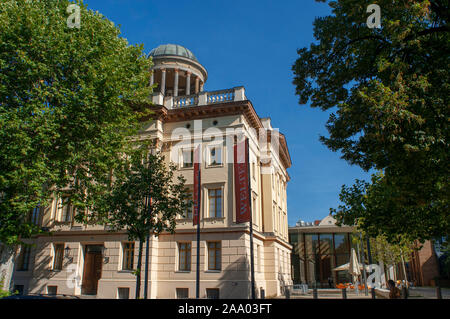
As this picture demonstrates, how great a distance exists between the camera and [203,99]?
26438 mm

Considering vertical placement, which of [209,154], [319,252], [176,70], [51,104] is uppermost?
[176,70]

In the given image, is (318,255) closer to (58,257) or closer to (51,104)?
(58,257)

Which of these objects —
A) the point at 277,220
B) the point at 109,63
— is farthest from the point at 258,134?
the point at 109,63

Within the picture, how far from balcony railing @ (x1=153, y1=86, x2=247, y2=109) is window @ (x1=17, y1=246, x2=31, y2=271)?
16394mm

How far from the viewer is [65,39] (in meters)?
18.1

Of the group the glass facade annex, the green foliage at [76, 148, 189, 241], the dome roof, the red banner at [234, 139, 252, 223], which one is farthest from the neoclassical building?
the glass facade annex

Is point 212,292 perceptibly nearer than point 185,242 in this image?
Yes

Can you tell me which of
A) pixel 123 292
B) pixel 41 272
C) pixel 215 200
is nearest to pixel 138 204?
pixel 215 200

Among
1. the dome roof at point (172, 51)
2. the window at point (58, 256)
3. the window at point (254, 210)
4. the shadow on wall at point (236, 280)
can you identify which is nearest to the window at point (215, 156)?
the window at point (254, 210)

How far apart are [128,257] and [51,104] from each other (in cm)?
1234

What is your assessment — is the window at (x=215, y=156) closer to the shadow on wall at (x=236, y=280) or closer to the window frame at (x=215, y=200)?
the window frame at (x=215, y=200)

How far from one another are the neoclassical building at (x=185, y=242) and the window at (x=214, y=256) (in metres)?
0.03

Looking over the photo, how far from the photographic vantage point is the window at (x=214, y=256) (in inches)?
917
